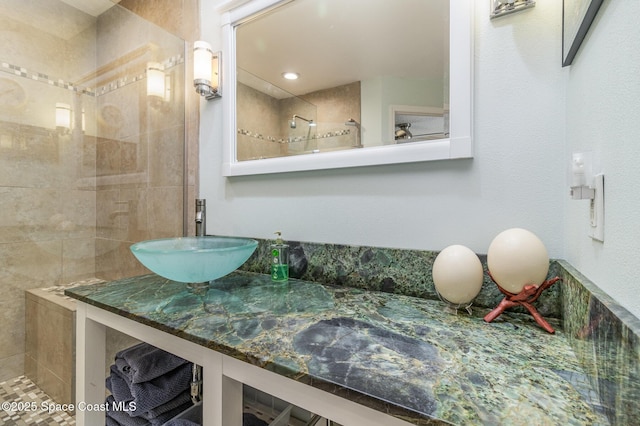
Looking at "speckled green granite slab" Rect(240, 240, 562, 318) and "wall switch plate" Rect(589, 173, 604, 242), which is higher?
"wall switch plate" Rect(589, 173, 604, 242)

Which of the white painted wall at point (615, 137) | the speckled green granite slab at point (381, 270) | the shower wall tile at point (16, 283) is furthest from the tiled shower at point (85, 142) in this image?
the white painted wall at point (615, 137)

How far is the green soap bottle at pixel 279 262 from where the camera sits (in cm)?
106

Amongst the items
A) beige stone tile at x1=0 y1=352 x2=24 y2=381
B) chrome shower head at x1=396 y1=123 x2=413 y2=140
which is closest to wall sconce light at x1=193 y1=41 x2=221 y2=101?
chrome shower head at x1=396 y1=123 x2=413 y2=140

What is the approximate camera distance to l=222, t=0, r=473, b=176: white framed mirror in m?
0.84

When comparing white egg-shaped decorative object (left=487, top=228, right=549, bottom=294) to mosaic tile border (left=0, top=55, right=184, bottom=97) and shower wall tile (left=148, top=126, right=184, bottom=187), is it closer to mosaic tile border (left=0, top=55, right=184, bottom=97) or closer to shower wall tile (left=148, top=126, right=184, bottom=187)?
shower wall tile (left=148, top=126, right=184, bottom=187)

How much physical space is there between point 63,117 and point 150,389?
6.03 feet

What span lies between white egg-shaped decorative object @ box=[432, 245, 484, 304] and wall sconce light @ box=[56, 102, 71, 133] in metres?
2.32

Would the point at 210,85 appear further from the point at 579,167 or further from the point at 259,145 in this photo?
the point at 579,167

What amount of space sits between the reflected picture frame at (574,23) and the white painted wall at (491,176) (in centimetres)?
5

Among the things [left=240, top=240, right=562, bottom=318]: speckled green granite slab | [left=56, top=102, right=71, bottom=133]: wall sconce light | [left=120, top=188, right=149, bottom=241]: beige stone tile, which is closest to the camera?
[left=240, top=240, right=562, bottom=318]: speckled green granite slab

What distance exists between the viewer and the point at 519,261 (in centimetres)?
63

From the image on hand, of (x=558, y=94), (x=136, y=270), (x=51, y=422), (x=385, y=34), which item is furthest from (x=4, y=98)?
(x=558, y=94)

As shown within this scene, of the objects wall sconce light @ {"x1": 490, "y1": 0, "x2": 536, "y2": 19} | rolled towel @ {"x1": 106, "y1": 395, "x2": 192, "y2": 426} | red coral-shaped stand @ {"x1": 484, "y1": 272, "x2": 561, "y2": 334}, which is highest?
wall sconce light @ {"x1": 490, "y1": 0, "x2": 536, "y2": 19}

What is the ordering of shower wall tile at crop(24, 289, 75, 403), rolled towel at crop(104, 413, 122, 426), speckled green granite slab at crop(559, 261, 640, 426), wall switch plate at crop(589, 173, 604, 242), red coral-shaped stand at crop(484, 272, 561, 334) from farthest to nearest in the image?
shower wall tile at crop(24, 289, 75, 403) < rolled towel at crop(104, 413, 122, 426) < red coral-shaped stand at crop(484, 272, 561, 334) < wall switch plate at crop(589, 173, 604, 242) < speckled green granite slab at crop(559, 261, 640, 426)
